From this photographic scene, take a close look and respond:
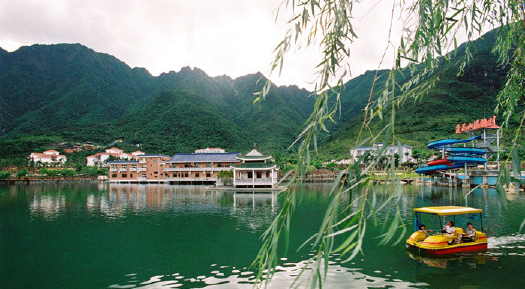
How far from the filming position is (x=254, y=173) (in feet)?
154

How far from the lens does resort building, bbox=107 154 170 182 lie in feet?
202

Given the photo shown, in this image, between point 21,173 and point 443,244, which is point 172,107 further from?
point 443,244

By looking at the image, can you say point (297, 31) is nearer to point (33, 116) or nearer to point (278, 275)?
point (278, 275)

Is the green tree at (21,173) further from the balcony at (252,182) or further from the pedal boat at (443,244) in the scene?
the pedal boat at (443,244)

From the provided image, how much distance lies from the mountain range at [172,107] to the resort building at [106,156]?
21.7 feet

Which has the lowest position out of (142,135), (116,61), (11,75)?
(142,135)

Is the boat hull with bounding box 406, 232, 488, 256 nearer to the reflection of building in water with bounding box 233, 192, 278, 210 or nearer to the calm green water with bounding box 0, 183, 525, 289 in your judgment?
the calm green water with bounding box 0, 183, 525, 289

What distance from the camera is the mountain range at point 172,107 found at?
271 feet

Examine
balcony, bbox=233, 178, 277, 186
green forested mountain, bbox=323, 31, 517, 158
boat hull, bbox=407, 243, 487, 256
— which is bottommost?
boat hull, bbox=407, 243, 487, 256

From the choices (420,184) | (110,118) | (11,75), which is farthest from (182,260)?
(11,75)

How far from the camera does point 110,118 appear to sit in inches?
5340

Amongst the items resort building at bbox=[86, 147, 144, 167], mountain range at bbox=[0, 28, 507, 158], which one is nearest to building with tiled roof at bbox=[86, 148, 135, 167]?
resort building at bbox=[86, 147, 144, 167]

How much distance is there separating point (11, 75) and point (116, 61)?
5512 cm

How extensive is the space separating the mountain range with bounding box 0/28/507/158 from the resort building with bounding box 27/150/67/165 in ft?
20.1
